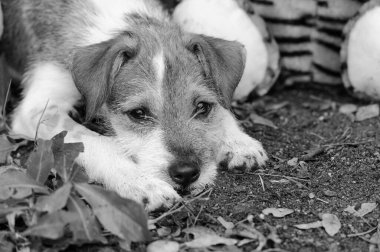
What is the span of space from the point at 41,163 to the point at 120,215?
857 millimetres

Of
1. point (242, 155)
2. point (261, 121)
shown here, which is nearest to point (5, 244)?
point (242, 155)

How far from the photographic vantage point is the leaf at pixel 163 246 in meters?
4.18

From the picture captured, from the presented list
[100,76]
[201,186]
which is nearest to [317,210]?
[201,186]

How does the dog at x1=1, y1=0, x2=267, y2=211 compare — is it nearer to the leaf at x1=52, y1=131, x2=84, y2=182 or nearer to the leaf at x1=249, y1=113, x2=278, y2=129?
the leaf at x1=52, y1=131, x2=84, y2=182

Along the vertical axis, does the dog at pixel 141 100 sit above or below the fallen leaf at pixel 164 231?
above

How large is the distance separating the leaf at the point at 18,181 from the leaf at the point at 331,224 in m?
2.06

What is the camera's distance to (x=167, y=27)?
576 cm

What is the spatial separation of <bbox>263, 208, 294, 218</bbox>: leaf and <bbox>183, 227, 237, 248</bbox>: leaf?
50cm

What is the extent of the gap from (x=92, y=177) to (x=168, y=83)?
102 centimetres

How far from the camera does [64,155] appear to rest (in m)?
4.59

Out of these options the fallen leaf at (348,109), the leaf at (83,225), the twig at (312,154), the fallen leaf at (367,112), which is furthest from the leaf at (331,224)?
the fallen leaf at (348,109)

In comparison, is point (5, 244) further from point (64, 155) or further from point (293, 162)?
point (293, 162)

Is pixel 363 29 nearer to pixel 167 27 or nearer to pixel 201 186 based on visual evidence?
pixel 167 27

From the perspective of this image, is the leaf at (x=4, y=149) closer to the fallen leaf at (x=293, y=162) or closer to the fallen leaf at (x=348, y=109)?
the fallen leaf at (x=293, y=162)
